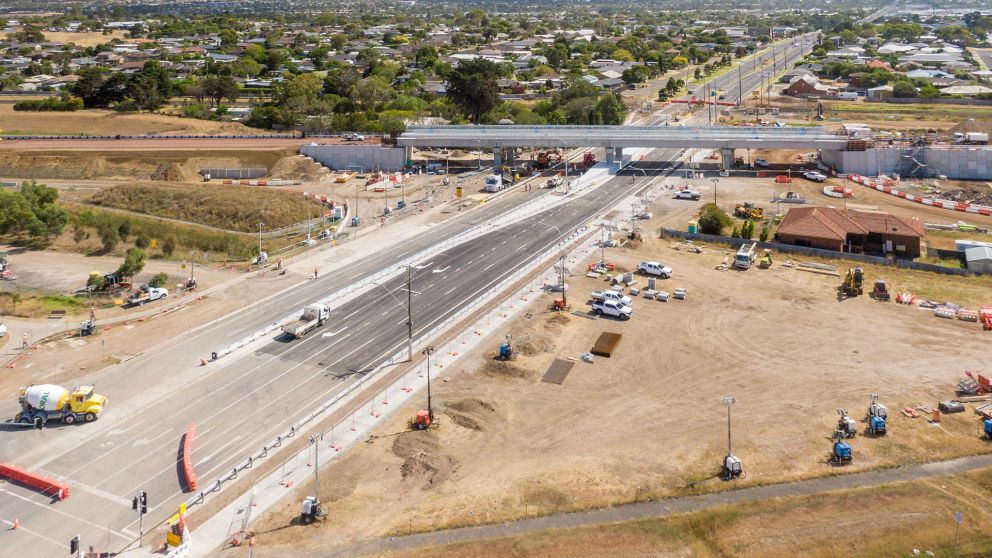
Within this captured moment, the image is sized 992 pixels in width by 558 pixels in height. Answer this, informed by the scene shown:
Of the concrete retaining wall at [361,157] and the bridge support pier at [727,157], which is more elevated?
the concrete retaining wall at [361,157]

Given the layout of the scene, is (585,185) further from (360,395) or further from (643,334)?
(360,395)

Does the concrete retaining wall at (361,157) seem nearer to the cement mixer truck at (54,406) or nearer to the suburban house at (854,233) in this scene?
the suburban house at (854,233)

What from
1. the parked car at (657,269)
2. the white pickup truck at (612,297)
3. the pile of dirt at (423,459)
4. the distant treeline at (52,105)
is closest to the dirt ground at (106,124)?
the distant treeline at (52,105)

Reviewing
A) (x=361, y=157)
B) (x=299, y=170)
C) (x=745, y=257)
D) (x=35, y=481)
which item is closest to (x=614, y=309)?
(x=745, y=257)

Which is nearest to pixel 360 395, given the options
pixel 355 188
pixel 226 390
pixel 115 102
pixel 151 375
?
pixel 226 390

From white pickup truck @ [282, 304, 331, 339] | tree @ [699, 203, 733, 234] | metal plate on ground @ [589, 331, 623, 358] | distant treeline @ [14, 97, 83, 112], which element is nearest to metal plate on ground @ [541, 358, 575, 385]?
metal plate on ground @ [589, 331, 623, 358]

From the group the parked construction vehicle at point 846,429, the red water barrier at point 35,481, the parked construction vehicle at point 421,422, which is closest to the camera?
the red water barrier at point 35,481
